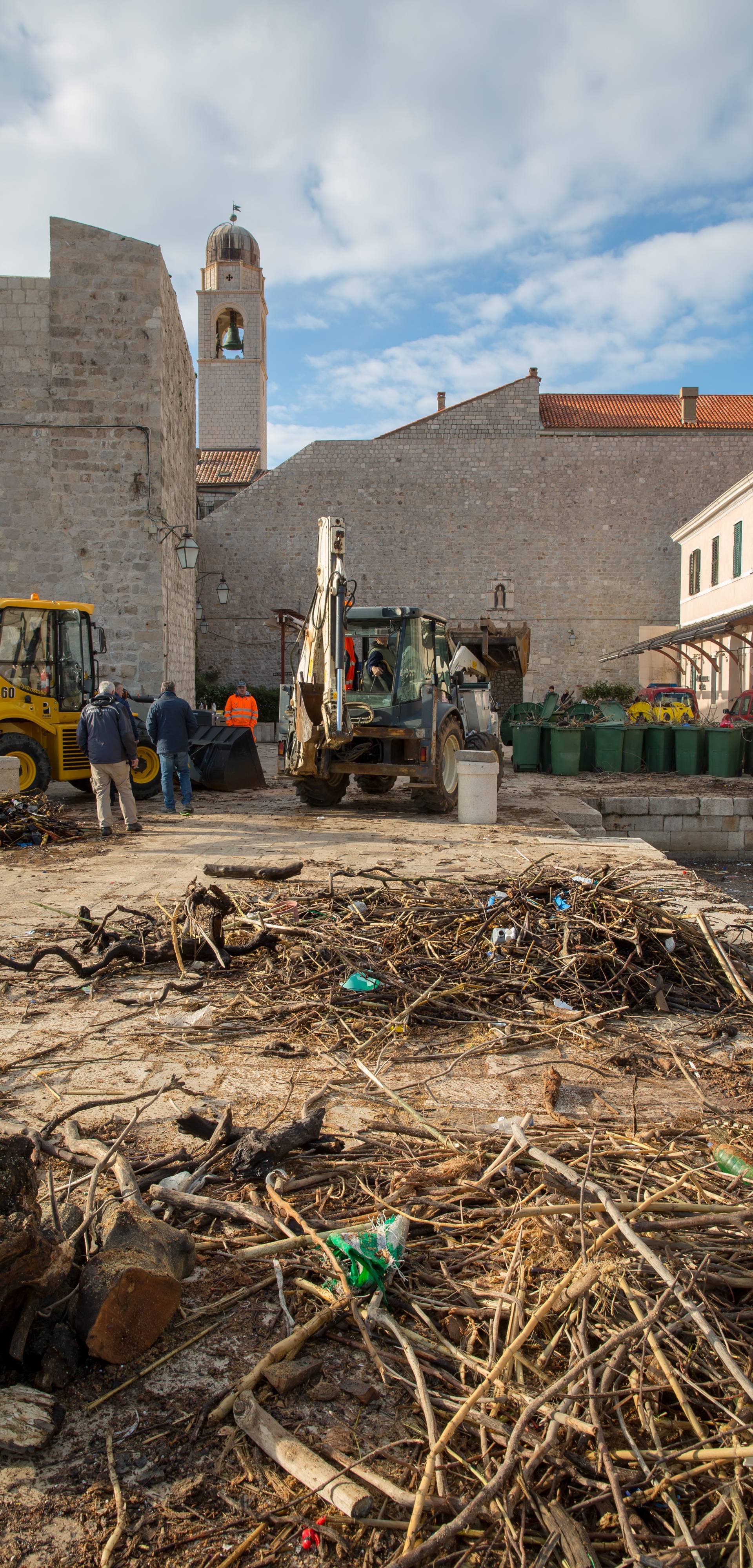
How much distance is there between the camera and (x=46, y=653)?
11211mm

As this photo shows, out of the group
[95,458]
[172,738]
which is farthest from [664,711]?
[172,738]

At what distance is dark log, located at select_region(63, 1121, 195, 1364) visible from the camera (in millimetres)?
1948

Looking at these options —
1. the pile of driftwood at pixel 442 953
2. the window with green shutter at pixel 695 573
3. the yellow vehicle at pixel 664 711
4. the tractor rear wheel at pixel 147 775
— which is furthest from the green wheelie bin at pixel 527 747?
the window with green shutter at pixel 695 573

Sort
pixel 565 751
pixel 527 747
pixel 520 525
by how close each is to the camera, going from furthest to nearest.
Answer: pixel 520 525 → pixel 527 747 → pixel 565 751

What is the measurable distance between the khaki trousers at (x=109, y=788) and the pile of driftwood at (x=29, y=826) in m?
0.32

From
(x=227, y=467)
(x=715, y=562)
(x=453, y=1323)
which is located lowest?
(x=453, y=1323)

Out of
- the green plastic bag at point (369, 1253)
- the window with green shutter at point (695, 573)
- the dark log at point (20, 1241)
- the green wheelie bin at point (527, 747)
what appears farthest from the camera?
the window with green shutter at point (695, 573)

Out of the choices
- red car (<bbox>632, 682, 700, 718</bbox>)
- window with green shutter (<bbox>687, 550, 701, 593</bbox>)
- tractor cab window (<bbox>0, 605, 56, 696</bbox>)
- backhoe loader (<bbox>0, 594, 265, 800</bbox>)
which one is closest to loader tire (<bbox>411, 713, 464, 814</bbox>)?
backhoe loader (<bbox>0, 594, 265, 800</bbox>)

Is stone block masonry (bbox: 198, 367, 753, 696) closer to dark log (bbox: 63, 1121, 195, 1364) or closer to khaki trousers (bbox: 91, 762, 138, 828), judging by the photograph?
khaki trousers (bbox: 91, 762, 138, 828)

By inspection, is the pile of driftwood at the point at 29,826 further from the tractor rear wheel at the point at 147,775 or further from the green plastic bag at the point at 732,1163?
the green plastic bag at the point at 732,1163

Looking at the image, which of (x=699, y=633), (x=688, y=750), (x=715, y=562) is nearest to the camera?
(x=688, y=750)

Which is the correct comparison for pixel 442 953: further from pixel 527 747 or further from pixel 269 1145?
pixel 527 747

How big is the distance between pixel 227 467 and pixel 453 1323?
43207 mm

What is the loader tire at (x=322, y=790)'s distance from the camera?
11281 mm
